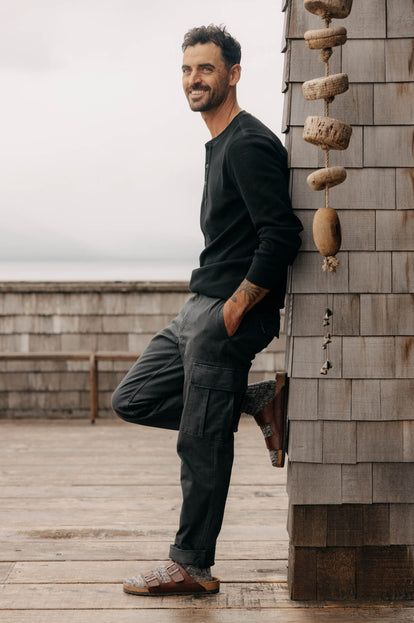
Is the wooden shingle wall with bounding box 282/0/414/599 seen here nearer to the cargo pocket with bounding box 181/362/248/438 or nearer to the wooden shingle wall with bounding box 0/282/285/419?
the cargo pocket with bounding box 181/362/248/438

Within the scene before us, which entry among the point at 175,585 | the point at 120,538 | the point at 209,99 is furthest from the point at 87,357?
the point at 209,99

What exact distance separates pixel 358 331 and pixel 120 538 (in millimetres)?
1254

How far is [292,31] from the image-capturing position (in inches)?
78.2

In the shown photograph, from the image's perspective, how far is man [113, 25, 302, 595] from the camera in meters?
1.92

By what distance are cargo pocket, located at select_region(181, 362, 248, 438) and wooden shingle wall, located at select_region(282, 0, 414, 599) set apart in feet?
0.58

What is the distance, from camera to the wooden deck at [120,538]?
1.98m

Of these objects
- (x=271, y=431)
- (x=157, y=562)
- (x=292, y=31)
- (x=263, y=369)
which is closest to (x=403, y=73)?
(x=292, y=31)

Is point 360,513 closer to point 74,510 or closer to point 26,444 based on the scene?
point 74,510

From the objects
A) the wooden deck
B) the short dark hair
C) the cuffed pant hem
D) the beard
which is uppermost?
the short dark hair

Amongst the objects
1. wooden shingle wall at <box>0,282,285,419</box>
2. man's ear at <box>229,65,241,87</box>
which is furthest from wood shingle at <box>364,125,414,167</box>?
wooden shingle wall at <box>0,282,285,419</box>

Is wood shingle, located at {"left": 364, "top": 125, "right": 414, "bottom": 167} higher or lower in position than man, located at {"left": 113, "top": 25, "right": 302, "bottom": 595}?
higher

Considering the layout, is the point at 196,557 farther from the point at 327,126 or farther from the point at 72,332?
the point at 72,332

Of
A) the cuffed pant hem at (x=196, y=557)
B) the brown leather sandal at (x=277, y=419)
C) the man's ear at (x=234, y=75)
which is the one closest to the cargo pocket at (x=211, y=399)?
the brown leather sandal at (x=277, y=419)

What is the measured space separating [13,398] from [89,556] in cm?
356
